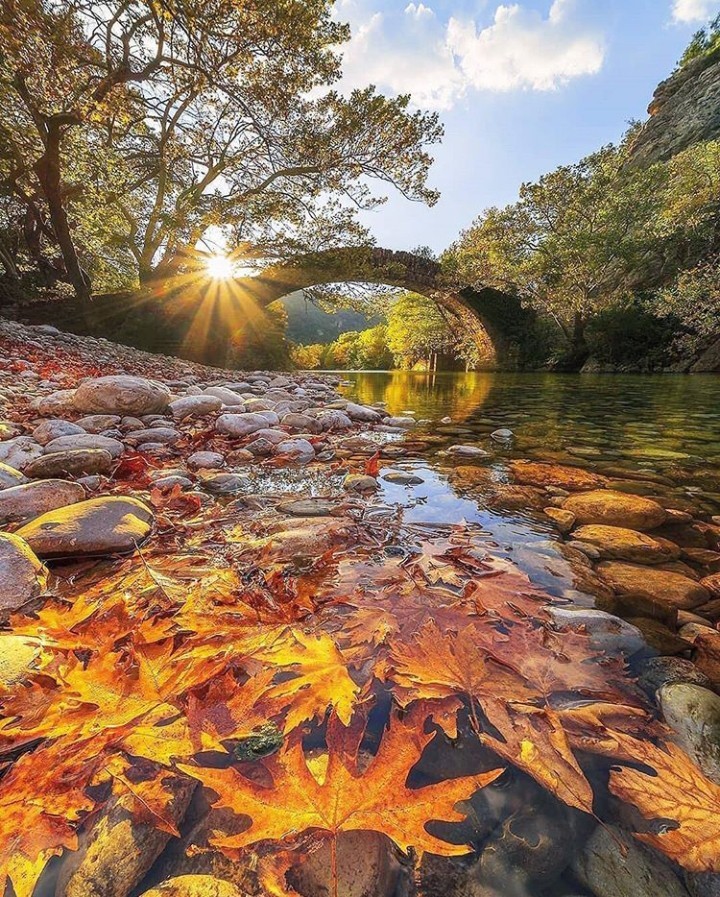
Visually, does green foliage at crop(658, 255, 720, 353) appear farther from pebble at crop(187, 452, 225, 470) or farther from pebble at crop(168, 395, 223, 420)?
pebble at crop(187, 452, 225, 470)

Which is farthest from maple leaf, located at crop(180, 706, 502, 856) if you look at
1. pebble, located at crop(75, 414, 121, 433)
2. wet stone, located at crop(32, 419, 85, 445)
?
pebble, located at crop(75, 414, 121, 433)

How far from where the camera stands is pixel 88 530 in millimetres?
1545

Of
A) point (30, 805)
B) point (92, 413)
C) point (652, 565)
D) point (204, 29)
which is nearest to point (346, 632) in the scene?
point (30, 805)

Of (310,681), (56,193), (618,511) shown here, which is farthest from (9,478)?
(56,193)

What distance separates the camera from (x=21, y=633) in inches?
42.4

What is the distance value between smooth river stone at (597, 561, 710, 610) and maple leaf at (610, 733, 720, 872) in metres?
0.68

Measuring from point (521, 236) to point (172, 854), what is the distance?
24.6 metres

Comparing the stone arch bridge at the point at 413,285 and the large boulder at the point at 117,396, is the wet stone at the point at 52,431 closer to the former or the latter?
the large boulder at the point at 117,396

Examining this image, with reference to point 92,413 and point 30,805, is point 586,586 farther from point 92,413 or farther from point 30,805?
point 92,413

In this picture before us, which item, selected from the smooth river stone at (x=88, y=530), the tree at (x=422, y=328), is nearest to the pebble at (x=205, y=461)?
the smooth river stone at (x=88, y=530)

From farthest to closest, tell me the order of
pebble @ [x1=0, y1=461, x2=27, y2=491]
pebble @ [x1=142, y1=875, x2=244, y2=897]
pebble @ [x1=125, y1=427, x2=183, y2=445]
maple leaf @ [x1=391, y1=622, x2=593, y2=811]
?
pebble @ [x1=125, y1=427, x2=183, y2=445], pebble @ [x1=0, y1=461, x2=27, y2=491], maple leaf @ [x1=391, y1=622, x2=593, y2=811], pebble @ [x1=142, y1=875, x2=244, y2=897]

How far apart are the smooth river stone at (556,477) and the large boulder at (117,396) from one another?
330 cm

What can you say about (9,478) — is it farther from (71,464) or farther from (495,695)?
(495,695)

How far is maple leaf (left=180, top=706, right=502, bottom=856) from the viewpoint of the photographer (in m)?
0.63
